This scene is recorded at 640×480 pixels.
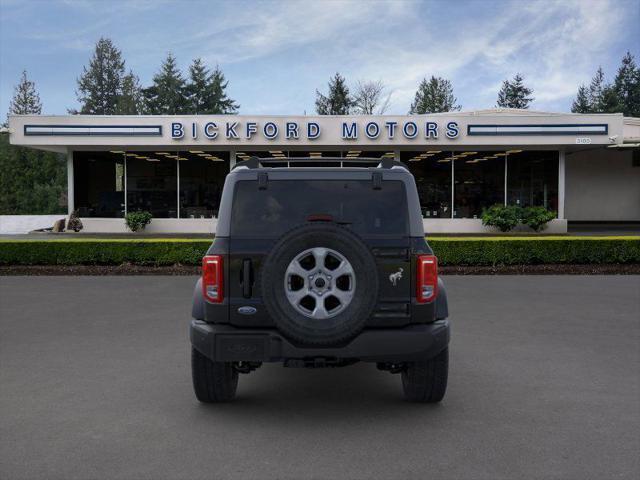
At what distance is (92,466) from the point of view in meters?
4.03

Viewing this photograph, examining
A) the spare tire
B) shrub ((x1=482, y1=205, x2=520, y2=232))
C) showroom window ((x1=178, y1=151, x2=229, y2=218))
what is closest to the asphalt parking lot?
the spare tire

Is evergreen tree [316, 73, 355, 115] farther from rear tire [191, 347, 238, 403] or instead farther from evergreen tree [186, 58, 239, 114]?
rear tire [191, 347, 238, 403]

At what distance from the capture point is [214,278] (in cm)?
470

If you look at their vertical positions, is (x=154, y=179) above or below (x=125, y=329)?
above

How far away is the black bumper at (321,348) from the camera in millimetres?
→ 4531

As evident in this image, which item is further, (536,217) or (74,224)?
(74,224)

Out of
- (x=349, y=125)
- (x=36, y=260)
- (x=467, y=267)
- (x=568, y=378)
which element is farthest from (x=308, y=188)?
(x=349, y=125)

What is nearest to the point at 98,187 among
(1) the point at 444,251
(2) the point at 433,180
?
(2) the point at 433,180

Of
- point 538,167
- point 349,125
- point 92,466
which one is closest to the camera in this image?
point 92,466

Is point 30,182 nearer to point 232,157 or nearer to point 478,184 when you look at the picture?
point 232,157

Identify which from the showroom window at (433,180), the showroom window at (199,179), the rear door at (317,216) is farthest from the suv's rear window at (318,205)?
the showroom window at (199,179)

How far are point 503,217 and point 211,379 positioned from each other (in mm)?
22989

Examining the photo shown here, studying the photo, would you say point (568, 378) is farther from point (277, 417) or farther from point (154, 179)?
point (154, 179)

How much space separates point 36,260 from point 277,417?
12864mm
